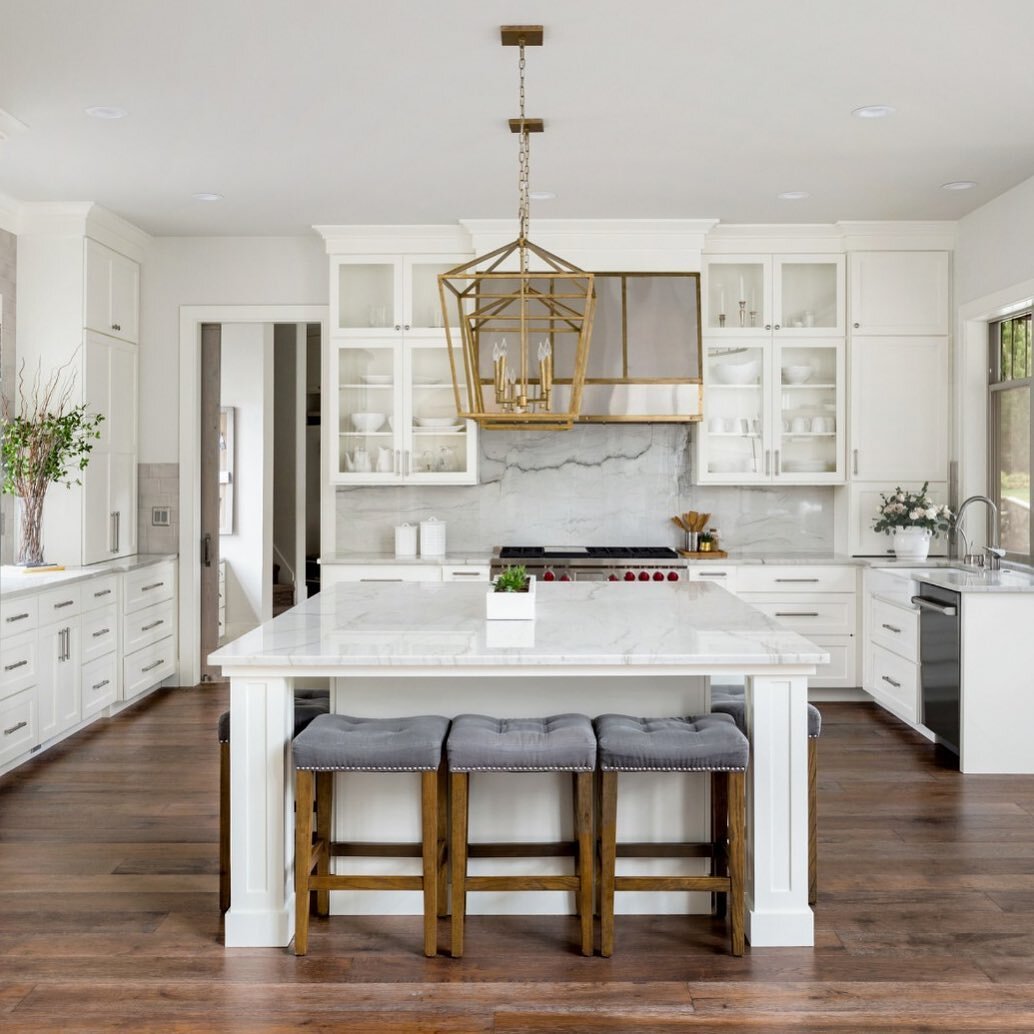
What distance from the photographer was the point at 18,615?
4699 millimetres

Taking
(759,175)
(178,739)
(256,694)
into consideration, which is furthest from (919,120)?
(178,739)

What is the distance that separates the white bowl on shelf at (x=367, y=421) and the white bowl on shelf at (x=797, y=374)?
244 cm

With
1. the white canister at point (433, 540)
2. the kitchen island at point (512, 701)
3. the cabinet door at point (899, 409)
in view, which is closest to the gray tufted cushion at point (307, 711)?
the kitchen island at point (512, 701)

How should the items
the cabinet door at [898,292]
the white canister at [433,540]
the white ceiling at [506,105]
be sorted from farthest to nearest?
the white canister at [433,540] < the cabinet door at [898,292] < the white ceiling at [506,105]

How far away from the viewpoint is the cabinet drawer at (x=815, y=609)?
6.07m

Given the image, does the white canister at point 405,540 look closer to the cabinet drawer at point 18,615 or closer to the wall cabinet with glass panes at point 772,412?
the wall cabinet with glass panes at point 772,412

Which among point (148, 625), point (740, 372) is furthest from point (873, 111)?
point (148, 625)

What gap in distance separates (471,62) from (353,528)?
3512 millimetres

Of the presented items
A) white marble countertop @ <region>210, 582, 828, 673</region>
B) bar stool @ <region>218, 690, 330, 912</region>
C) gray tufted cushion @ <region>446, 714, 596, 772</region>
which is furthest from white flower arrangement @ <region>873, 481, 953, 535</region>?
bar stool @ <region>218, 690, 330, 912</region>

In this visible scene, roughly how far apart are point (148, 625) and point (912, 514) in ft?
14.6

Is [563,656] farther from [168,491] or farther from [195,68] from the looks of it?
[168,491]

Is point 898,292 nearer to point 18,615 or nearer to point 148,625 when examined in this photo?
point 148,625

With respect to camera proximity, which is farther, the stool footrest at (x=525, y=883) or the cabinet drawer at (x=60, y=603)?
the cabinet drawer at (x=60, y=603)

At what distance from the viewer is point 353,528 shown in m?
6.73
